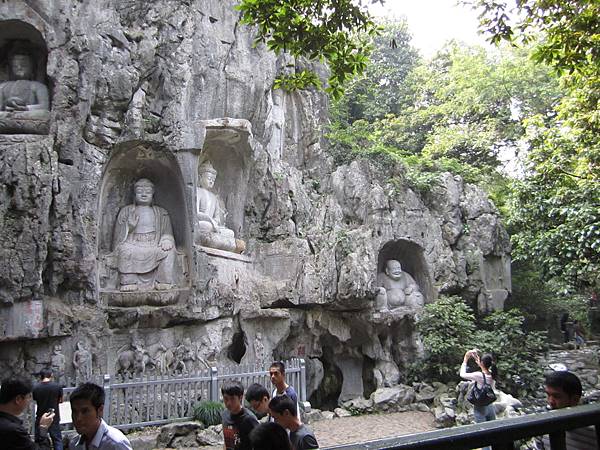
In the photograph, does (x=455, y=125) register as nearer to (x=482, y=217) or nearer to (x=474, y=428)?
(x=482, y=217)

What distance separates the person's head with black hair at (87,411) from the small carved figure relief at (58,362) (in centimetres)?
669

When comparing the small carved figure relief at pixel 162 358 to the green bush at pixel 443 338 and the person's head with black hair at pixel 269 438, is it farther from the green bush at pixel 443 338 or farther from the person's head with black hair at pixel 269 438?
the person's head with black hair at pixel 269 438

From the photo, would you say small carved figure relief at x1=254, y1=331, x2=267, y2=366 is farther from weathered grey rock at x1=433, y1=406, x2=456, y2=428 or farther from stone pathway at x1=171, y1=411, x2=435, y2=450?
weathered grey rock at x1=433, y1=406, x2=456, y2=428

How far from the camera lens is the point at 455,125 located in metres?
21.9

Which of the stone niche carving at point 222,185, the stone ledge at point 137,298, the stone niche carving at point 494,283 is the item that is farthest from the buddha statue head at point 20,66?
the stone niche carving at point 494,283

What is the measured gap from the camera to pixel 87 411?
2.68m

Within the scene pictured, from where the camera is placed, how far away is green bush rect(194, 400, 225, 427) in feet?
29.1

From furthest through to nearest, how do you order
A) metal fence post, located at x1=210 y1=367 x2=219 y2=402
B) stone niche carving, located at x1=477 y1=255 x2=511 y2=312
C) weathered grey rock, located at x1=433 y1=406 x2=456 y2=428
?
1. stone niche carving, located at x1=477 y1=255 x2=511 y2=312
2. weathered grey rock, located at x1=433 y1=406 x2=456 y2=428
3. metal fence post, located at x1=210 y1=367 x2=219 y2=402

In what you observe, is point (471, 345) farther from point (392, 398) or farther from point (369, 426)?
point (369, 426)

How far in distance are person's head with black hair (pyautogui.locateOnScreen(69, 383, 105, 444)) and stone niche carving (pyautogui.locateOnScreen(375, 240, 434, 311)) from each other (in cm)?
1091

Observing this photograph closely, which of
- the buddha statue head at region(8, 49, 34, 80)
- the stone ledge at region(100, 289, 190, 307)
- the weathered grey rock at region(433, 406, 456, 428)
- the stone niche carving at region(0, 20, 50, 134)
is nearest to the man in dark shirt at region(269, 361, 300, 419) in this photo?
the stone ledge at region(100, 289, 190, 307)

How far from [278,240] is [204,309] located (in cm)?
301

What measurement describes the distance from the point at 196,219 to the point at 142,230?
1.23 m

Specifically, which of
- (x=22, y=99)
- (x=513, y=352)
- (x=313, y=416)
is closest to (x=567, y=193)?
(x=513, y=352)
